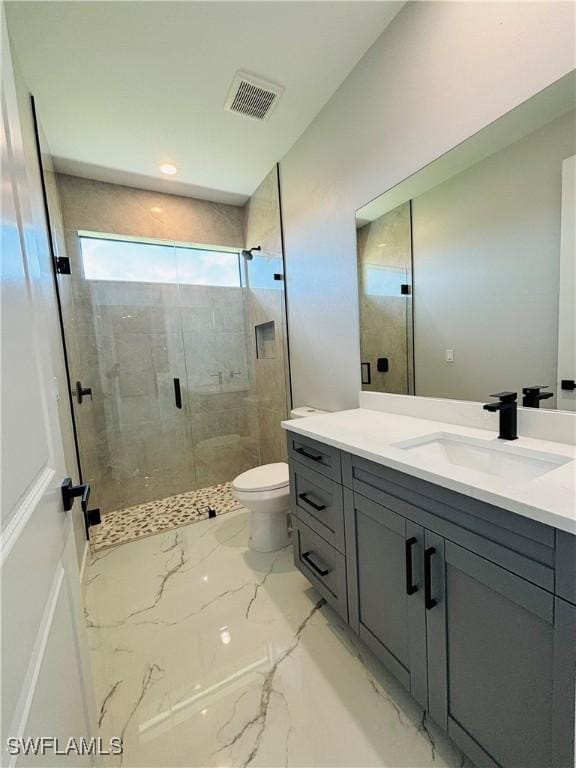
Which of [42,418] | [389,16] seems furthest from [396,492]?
[389,16]

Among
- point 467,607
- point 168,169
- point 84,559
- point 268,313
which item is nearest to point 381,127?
point 268,313

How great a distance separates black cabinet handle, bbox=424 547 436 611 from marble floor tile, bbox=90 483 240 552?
197 cm

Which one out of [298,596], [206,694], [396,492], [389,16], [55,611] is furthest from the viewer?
[298,596]

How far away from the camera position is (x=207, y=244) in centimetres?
300

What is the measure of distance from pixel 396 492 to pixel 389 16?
1.98 meters

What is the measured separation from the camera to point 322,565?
4.82ft

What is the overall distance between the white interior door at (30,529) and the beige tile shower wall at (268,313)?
1.88m

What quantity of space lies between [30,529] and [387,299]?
1.65m

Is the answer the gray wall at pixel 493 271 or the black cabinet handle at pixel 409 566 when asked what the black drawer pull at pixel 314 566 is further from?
the gray wall at pixel 493 271

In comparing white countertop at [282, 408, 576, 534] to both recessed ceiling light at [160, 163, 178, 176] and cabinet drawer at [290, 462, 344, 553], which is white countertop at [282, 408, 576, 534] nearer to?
cabinet drawer at [290, 462, 344, 553]

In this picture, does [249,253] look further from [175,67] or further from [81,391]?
[81,391]

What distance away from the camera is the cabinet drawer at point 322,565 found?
133 centimetres

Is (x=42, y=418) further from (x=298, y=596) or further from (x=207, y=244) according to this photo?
(x=207, y=244)

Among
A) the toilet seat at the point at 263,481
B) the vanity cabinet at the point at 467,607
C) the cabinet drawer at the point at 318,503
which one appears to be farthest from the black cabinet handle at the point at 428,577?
the toilet seat at the point at 263,481
